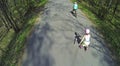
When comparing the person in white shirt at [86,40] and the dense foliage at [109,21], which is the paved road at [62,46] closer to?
the person in white shirt at [86,40]

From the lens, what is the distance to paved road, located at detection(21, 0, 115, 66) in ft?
39.5

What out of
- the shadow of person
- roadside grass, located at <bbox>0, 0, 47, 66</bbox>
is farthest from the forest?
the shadow of person

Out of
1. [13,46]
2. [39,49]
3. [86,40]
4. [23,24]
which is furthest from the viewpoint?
[23,24]

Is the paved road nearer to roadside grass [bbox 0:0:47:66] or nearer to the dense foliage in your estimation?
roadside grass [bbox 0:0:47:66]

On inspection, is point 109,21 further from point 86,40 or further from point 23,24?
point 86,40

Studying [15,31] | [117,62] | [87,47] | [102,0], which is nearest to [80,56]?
[87,47]

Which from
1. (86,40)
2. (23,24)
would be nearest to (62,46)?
(86,40)

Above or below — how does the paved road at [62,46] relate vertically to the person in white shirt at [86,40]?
below

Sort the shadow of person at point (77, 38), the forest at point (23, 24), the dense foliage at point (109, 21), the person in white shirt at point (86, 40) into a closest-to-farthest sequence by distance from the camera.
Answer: the person in white shirt at point (86, 40)
the shadow of person at point (77, 38)
the forest at point (23, 24)
the dense foliage at point (109, 21)

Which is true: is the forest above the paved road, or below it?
below

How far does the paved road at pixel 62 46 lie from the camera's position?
12.0m

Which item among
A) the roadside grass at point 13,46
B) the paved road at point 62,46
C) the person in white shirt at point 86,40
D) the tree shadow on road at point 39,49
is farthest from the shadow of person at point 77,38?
the roadside grass at point 13,46

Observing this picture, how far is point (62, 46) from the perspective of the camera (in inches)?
536

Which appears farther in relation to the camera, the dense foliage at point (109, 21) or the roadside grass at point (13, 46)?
the dense foliage at point (109, 21)
